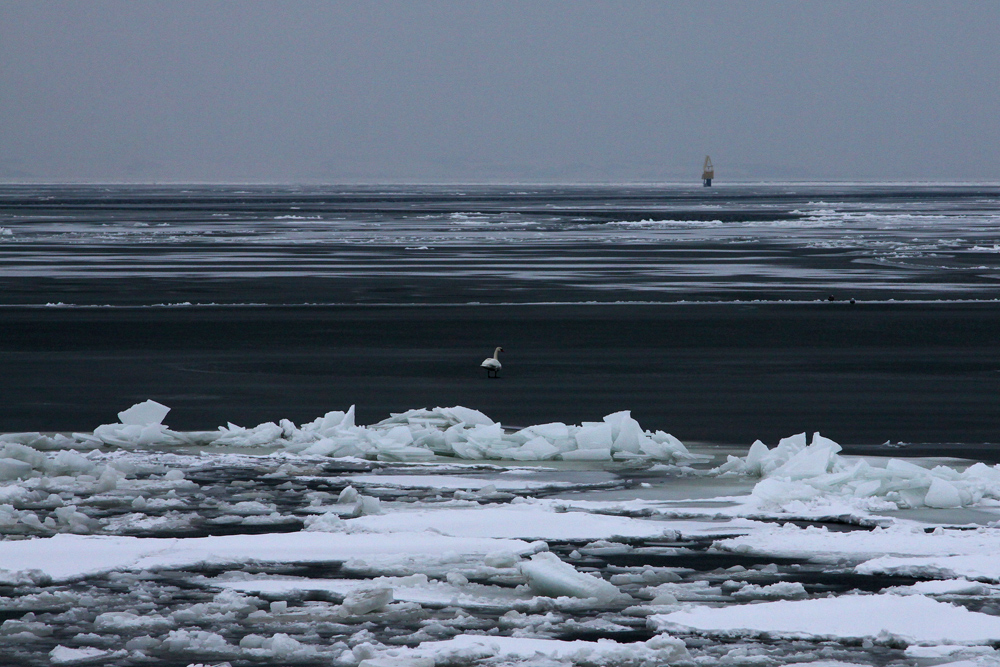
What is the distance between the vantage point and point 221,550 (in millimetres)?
7348

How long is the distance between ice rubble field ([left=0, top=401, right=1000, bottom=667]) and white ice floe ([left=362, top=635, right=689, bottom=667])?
14 mm

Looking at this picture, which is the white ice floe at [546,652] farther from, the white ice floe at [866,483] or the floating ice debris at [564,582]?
the white ice floe at [866,483]

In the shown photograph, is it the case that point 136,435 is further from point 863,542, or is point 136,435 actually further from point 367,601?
point 863,542

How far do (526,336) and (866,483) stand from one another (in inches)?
388

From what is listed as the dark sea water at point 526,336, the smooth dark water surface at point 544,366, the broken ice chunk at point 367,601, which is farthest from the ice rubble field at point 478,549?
the dark sea water at point 526,336

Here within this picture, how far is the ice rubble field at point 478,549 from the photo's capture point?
5.74m

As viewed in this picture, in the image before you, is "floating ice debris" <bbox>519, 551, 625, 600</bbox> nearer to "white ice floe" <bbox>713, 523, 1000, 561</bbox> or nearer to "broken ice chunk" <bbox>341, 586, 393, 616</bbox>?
"broken ice chunk" <bbox>341, 586, 393, 616</bbox>

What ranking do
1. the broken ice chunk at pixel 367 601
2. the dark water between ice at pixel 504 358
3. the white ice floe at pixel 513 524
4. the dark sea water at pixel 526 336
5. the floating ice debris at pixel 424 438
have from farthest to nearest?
the dark sea water at pixel 526 336
the floating ice debris at pixel 424 438
the white ice floe at pixel 513 524
the dark water between ice at pixel 504 358
the broken ice chunk at pixel 367 601

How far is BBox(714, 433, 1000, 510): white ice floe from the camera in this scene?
27.6ft

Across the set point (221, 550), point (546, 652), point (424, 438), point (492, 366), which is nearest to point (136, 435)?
point (424, 438)

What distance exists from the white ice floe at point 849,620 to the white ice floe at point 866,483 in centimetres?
208

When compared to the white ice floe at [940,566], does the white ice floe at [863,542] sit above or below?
above

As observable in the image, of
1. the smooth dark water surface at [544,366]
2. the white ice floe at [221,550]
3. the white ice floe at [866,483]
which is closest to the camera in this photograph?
the white ice floe at [221,550]

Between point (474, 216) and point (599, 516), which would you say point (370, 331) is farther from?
point (474, 216)
